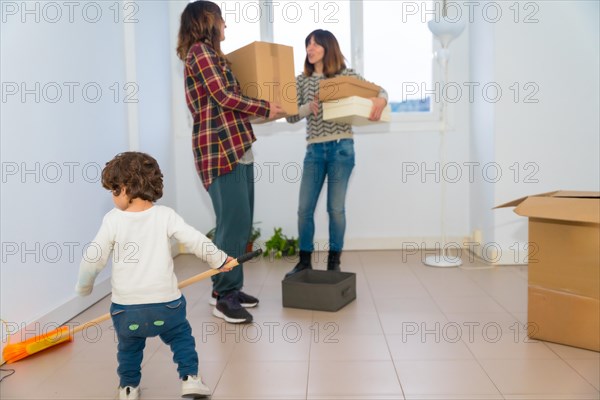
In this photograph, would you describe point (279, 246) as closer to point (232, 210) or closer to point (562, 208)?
point (232, 210)

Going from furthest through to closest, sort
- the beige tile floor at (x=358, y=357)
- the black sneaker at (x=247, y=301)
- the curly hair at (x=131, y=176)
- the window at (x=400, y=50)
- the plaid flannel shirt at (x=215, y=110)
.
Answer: the window at (x=400, y=50) → the black sneaker at (x=247, y=301) → the plaid flannel shirt at (x=215, y=110) → the beige tile floor at (x=358, y=357) → the curly hair at (x=131, y=176)

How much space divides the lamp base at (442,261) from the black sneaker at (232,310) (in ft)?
5.00

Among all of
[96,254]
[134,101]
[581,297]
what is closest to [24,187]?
[96,254]

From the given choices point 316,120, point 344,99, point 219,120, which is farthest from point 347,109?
point 219,120

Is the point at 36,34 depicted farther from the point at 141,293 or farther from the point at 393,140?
the point at 393,140

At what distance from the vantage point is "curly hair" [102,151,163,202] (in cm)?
156

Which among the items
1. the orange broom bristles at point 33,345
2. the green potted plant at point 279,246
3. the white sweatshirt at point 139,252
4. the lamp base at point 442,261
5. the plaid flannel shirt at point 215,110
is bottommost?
the orange broom bristles at point 33,345

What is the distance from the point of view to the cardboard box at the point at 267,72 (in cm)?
235

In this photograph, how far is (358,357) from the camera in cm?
196

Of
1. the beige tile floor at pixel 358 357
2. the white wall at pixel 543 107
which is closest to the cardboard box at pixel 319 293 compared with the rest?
the beige tile floor at pixel 358 357

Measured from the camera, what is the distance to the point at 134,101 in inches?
128

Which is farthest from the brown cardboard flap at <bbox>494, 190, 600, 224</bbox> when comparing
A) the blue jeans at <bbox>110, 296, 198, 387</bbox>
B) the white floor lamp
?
the white floor lamp

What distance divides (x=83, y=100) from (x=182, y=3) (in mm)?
1757

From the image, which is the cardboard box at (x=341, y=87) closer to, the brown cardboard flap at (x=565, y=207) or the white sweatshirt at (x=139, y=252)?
the brown cardboard flap at (x=565, y=207)
